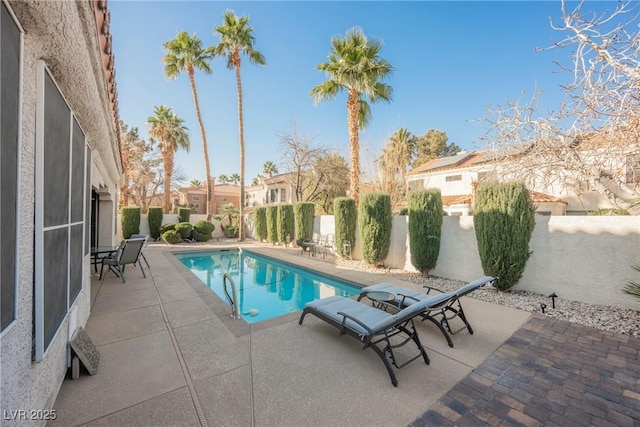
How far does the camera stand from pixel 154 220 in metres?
18.5

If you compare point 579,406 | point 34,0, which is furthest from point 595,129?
point 34,0

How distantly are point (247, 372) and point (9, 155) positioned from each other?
10.0 ft

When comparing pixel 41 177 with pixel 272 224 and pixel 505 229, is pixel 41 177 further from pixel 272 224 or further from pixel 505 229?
pixel 272 224

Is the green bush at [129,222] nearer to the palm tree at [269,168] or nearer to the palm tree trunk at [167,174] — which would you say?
the palm tree trunk at [167,174]

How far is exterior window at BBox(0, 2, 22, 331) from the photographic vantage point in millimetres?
1508

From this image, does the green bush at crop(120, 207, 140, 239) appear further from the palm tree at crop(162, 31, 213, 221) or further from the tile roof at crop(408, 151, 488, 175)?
the tile roof at crop(408, 151, 488, 175)

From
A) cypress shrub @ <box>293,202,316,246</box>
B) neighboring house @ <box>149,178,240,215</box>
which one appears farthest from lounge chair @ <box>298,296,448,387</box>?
neighboring house @ <box>149,178,240,215</box>

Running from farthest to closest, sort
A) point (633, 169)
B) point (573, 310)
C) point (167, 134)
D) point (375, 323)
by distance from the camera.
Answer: point (167, 134) < point (633, 169) < point (573, 310) < point (375, 323)

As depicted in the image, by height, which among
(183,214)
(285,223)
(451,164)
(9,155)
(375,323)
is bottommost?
(375,323)

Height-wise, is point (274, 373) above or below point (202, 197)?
below

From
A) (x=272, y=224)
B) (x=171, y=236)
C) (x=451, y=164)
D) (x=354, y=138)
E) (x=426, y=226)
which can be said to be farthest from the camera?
(x=451, y=164)

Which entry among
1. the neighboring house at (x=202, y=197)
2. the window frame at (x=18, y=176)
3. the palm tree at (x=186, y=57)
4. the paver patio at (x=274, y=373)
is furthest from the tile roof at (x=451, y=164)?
the neighboring house at (x=202, y=197)

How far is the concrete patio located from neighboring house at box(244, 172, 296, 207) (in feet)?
74.5

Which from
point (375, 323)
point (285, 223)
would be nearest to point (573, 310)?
point (375, 323)
